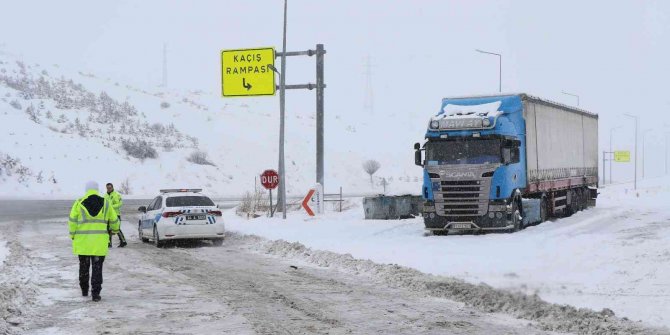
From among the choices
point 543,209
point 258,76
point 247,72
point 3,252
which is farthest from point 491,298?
point 247,72

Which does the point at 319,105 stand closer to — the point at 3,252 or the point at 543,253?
the point at 3,252

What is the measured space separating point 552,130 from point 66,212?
68.7 ft

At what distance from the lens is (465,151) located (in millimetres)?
20844

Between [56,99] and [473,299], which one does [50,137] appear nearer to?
[56,99]

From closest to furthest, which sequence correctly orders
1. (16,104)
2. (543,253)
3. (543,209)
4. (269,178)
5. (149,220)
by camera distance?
(543,253) → (149,220) → (543,209) → (269,178) → (16,104)

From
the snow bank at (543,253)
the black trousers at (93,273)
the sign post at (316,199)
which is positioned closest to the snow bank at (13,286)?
the black trousers at (93,273)

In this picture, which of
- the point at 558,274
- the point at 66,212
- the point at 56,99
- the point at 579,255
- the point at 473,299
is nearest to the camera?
the point at 473,299

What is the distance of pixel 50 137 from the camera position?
57.2 meters

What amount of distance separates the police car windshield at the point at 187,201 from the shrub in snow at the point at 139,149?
1580 inches

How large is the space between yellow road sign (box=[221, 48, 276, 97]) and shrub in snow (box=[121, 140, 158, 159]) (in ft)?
101

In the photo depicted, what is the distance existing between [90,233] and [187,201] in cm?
911

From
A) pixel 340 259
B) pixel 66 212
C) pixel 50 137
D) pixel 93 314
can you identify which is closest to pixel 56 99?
pixel 50 137

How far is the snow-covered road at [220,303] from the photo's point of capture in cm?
934

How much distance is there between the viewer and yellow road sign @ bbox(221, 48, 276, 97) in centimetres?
2983
